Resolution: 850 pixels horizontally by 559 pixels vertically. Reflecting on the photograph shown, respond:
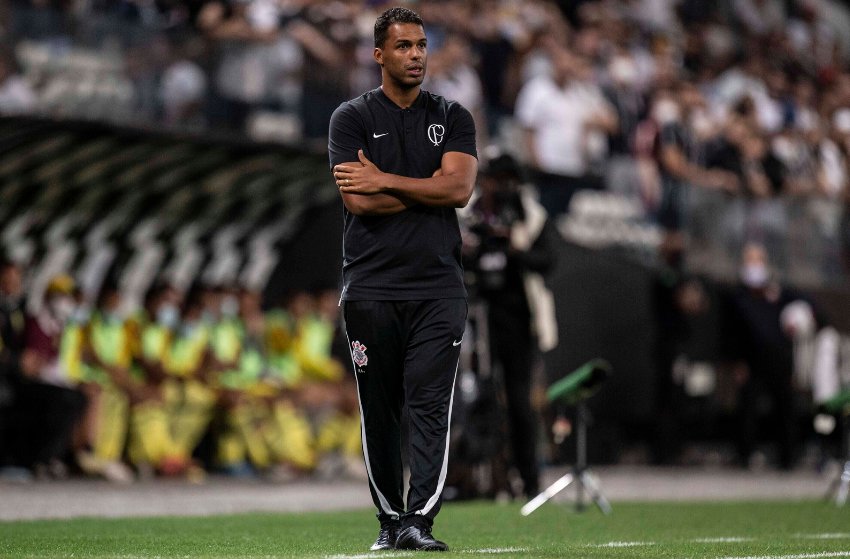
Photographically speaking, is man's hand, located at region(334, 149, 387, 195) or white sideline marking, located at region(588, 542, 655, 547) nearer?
man's hand, located at region(334, 149, 387, 195)

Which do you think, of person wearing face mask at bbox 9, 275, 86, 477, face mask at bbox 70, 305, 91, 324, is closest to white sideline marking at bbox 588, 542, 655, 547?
person wearing face mask at bbox 9, 275, 86, 477

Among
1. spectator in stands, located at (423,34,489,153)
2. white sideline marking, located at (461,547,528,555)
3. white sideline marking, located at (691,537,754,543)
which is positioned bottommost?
white sideline marking, located at (691,537,754,543)

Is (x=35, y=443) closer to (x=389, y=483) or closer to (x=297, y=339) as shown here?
(x=297, y=339)

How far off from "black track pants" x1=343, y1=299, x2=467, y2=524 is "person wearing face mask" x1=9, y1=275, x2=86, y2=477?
24.2 ft

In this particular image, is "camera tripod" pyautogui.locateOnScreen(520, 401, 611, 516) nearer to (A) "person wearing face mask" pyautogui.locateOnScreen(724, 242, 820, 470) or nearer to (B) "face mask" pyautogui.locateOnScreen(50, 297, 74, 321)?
(B) "face mask" pyautogui.locateOnScreen(50, 297, 74, 321)

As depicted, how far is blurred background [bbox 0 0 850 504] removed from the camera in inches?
529

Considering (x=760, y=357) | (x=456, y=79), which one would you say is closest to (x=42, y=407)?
(x=456, y=79)

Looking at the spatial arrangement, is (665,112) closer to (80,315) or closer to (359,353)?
(80,315)

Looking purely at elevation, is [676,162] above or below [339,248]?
above

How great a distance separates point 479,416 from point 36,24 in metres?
4.62

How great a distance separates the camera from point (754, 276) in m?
19.8

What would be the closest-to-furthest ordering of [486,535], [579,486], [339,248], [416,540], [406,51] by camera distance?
[416,540] < [406,51] < [486,535] < [579,486] < [339,248]

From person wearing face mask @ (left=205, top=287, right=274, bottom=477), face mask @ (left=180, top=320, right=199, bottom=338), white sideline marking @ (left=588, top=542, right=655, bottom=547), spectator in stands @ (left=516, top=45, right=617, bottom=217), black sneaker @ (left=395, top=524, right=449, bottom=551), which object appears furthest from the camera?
spectator in stands @ (left=516, top=45, right=617, bottom=217)

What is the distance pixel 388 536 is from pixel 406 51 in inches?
79.4
